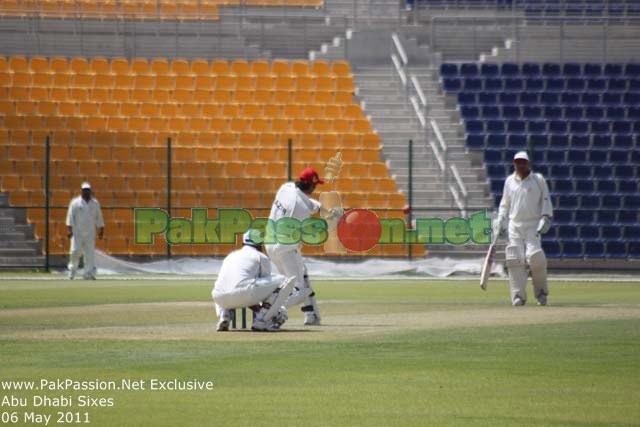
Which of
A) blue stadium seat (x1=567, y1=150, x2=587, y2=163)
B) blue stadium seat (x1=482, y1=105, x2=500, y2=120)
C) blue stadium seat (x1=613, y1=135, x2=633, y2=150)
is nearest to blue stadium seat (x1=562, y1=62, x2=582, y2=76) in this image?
blue stadium seat (x1=482, y1=105, x2=500, y2=120)

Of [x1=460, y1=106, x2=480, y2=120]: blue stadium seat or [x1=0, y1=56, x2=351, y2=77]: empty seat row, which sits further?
[x1=0, y1=56, x2=351, y2=77]: empty seat row

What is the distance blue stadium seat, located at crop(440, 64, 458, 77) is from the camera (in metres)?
41.1

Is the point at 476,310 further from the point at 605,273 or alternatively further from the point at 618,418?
the point at 605,273

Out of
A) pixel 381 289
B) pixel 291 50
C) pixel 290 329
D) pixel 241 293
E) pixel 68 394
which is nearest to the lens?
pixel 68 394

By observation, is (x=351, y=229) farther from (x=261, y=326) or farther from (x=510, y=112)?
(x=261, y=326)

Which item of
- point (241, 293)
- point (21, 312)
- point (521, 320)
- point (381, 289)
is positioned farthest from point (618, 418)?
point (381, 289)

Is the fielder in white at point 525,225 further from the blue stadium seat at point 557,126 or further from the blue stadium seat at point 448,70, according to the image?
the blue stadium seat at point 448,70

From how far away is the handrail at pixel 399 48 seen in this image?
40.8 m

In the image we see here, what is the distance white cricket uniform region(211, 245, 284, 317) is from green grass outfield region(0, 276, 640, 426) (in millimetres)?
454

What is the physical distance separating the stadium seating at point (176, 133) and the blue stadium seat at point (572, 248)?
14.3 feet

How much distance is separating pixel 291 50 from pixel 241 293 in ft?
90.2

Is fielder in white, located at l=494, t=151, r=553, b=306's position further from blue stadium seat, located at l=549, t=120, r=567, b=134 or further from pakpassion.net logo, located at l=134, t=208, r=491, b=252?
blue stadium seat, located at l=549, t=120, r=567, b=134

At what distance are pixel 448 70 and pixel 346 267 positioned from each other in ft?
31.8

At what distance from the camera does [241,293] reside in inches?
631
